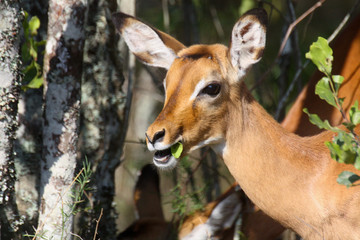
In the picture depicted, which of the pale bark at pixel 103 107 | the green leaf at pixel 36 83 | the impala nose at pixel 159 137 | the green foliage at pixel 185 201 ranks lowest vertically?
the green foliage at pixel 185 201

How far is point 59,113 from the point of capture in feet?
15.5

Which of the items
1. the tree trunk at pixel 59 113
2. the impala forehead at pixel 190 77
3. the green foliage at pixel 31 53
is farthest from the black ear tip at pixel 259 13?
the green foliage at pixel 31 53

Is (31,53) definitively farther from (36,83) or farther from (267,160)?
(267,160)

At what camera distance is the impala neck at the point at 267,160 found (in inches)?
171

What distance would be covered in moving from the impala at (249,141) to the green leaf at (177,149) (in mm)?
42

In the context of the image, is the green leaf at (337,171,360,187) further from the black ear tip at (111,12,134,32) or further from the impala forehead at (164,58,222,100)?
the black ear tip at (111,12,134,32)

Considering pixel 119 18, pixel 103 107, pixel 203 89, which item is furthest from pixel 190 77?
pixel 103 107

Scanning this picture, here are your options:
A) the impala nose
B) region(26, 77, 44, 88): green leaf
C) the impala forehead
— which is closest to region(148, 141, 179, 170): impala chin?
the impala nose

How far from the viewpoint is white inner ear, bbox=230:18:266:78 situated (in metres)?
4.40

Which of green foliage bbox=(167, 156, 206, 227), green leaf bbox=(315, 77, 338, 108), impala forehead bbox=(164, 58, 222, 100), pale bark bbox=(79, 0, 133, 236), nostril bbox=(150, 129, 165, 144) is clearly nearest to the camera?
green leaf bbox=(315, 77, 338, 108)

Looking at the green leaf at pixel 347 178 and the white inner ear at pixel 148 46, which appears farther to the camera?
the white inner ear at pixel 148 46

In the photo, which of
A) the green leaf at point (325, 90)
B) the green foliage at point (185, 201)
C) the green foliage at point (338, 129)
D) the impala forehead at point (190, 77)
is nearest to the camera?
the green foliage at point (338, 129)

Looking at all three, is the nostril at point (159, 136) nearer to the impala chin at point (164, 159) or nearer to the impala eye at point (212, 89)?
the impala chin at point (164, 159)

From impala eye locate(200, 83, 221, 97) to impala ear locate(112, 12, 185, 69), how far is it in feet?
1.97
